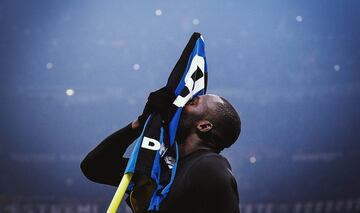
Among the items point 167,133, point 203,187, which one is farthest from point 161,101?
point 203,187

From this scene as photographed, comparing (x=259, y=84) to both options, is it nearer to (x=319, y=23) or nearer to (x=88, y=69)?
(x=319, y=23)

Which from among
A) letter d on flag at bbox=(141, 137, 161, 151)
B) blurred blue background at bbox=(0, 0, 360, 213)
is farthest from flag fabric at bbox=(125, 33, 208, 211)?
blurred blue background at bbox=(0, 0, 360, 213)

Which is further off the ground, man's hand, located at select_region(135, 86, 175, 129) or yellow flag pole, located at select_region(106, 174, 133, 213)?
man's hand, located at select_region(135, 86, 175, 129)

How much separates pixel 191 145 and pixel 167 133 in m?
0.06

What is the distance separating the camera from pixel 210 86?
5445 millimetres

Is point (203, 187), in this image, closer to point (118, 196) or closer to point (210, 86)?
point (118, 196)

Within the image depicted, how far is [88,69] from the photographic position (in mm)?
5172

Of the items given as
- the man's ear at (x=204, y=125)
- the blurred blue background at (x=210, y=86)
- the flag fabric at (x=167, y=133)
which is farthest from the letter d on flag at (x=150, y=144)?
the blurred blue background at (x=210, y=86)

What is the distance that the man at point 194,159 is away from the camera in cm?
99

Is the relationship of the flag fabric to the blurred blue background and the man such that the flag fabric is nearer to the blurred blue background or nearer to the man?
the man

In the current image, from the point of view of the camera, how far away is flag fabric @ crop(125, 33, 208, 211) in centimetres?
104

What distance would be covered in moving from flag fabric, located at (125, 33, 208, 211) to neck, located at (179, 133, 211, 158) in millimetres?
23

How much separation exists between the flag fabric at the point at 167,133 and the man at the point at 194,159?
0.7 inches

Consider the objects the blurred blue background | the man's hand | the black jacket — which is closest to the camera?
the black jacket
